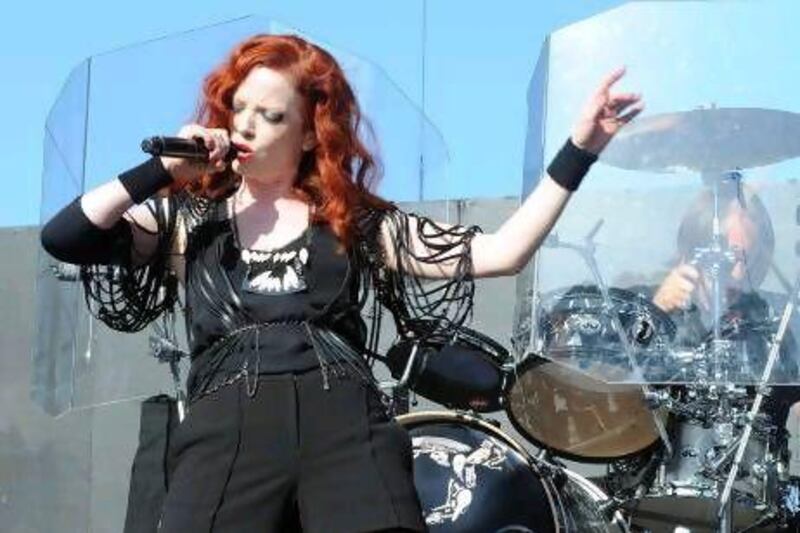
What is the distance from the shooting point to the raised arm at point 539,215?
222 cm

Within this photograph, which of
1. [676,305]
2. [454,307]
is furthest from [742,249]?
[454,307]

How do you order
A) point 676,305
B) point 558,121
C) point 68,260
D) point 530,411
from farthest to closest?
point 530,411, point 676,305, point 558,121, point 68,260

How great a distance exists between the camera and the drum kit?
12.4 ft

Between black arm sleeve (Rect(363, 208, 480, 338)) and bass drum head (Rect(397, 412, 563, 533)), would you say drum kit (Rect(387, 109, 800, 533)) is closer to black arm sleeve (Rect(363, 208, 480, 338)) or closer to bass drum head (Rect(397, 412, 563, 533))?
bass drum head (Rect(397, 412, 563, 533))

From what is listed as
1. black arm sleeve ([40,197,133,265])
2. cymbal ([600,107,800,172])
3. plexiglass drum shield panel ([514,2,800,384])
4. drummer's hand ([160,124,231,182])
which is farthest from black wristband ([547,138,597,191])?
cymbal ([600,107,800,172])

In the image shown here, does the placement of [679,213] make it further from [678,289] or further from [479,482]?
[479,482]

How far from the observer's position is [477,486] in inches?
154

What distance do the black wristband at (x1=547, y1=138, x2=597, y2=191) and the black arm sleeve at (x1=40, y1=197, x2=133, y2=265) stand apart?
0.68 metres

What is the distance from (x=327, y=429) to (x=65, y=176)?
136 cm

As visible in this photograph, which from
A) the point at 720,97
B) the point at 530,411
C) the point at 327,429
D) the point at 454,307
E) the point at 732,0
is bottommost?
the point at 530,411

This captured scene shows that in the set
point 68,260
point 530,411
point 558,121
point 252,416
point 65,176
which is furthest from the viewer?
point 530,411

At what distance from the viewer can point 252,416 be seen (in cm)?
207

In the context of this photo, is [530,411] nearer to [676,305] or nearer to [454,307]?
[676,305]

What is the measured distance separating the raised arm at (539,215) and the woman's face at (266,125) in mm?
204
